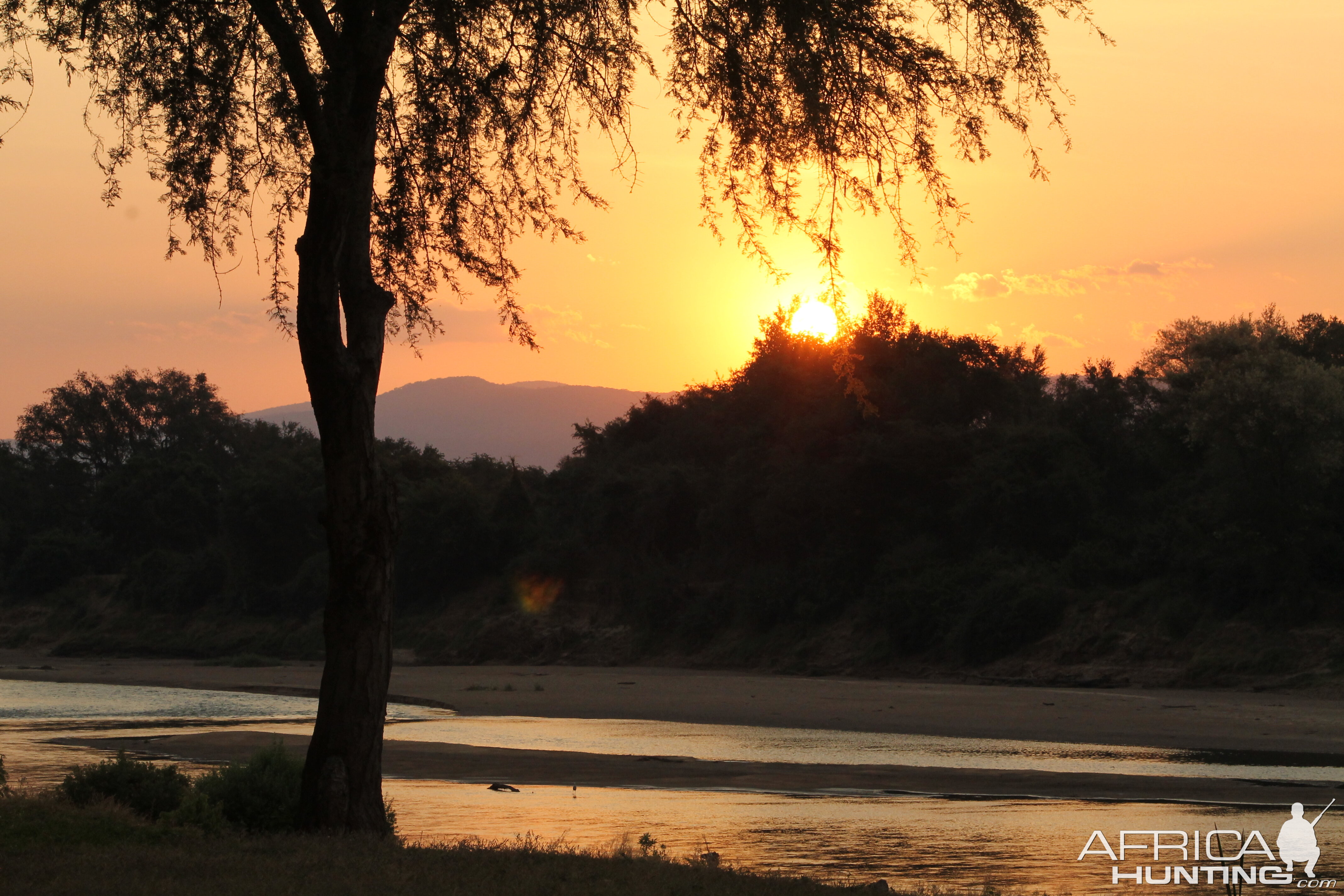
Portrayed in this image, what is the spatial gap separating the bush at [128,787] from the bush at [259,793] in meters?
0.52

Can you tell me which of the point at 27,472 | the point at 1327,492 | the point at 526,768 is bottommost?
the point at 526,768

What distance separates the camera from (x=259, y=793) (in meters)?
10.9

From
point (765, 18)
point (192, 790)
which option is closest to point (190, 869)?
point (192, 790)

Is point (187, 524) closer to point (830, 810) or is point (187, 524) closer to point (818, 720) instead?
point (818, 720)

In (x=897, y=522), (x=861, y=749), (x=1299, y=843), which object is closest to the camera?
(x=1299, y=843)

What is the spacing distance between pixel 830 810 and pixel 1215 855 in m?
4.53

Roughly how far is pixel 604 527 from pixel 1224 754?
37605mm

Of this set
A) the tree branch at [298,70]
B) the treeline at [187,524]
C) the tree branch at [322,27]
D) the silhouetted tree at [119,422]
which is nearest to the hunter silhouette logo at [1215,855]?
the tree branch at [298,70]

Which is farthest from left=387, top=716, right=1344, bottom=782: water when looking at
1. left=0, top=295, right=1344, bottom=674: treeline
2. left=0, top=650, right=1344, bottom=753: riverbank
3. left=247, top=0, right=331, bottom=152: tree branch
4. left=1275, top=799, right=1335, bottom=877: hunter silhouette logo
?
left=247, top=0, right=331, bottom=152: tree branch

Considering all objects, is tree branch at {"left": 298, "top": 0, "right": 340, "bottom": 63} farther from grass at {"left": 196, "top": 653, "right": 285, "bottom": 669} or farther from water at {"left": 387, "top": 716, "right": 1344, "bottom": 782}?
grass at {"left": 196, "top": 653, "right": 285, "bottom": 669}

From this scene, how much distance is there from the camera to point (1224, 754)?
20.6 m

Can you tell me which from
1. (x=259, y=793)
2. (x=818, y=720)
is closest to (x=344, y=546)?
(x=259, y=793)

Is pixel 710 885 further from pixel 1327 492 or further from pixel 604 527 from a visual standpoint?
pixel 604 527

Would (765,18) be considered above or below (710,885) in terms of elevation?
above
